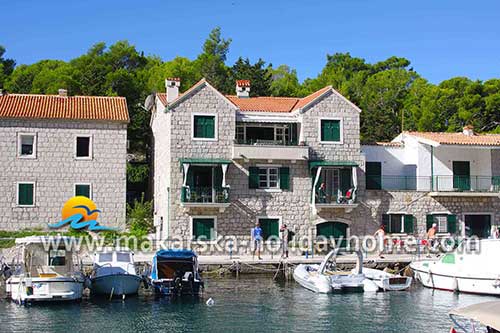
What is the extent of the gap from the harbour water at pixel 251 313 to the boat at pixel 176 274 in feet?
1.96

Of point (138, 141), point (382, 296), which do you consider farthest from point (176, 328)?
point (138, 141)

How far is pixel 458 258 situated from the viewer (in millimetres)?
30766

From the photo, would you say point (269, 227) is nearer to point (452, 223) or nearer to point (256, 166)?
point (256, 166)

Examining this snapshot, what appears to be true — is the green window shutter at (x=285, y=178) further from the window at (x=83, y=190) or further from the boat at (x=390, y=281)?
the window at (x=83, y=190)

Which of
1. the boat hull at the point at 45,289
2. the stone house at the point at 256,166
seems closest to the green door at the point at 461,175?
the stone house at the point at 256,166

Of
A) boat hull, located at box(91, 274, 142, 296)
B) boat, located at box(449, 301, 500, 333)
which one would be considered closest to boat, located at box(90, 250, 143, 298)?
boat hull, located at box(91, 274, 142, 296)

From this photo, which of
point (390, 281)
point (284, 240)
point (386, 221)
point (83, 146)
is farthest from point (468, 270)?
point (83, 146)

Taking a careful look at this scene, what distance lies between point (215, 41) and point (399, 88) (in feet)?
63.3

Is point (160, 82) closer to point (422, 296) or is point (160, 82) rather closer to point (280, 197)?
point (280, 197)

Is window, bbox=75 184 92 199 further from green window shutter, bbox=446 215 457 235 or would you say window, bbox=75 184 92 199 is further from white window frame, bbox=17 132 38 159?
green window shutter, bbox=446 215 457 235

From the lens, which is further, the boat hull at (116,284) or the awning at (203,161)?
the awning at (203,161)

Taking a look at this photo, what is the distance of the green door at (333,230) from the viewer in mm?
40406

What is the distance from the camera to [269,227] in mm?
39969

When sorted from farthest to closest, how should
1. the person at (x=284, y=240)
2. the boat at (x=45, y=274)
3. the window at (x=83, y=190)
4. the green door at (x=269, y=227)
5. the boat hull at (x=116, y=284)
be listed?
the window at (x=83, y=190) < the green door at (x=269, y=227) < the person at (x=284, y=240) < the boat hull at (x=116, y=284) < the boat at (x=45, y=274)
